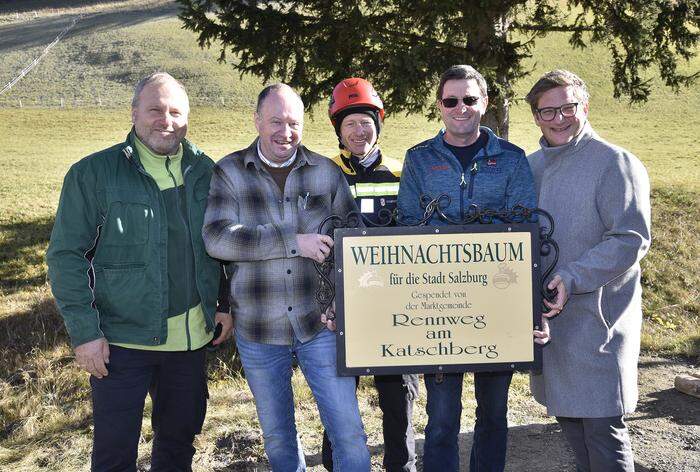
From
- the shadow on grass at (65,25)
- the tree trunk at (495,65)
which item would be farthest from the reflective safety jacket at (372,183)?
the shadow on grass at (65,25)

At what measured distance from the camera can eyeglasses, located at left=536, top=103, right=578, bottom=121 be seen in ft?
11.3

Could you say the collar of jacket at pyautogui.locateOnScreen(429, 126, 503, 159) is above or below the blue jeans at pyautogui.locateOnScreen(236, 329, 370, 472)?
above

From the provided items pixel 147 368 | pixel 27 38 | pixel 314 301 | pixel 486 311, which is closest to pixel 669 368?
pixel 486 311

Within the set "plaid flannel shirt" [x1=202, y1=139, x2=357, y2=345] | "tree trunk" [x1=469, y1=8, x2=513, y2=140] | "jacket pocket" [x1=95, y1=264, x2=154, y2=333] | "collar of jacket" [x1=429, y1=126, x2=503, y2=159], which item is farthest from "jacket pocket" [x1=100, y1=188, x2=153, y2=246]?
"tree trunk" [x1=469, y1=8, x2=513, y2=140]

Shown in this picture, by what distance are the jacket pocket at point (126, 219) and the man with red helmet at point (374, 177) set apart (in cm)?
125

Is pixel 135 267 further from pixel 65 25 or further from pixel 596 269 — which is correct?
pixel 65 25

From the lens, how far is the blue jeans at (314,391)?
11.4 feet

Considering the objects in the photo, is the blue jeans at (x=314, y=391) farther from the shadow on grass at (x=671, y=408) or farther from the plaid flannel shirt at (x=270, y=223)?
the shadow on grass at (x=671, y=408)

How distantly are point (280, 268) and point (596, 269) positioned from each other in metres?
1.51

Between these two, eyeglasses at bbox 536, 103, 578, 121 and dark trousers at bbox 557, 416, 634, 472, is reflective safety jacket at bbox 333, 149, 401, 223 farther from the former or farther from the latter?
dark trousers at bbox 557, 416, 634, 472

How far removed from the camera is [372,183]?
13.8 ft

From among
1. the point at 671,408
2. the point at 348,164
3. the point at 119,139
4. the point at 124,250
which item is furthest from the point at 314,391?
the point at 119,139

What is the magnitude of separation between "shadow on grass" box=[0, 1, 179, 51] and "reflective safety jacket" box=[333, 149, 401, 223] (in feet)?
227

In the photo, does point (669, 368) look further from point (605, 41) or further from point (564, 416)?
point (605, 41)
